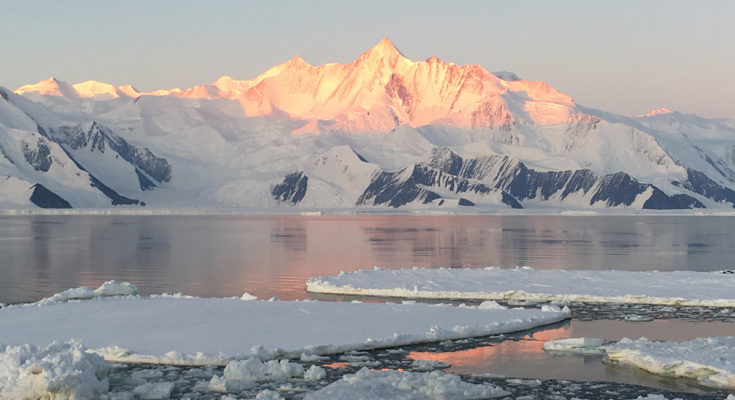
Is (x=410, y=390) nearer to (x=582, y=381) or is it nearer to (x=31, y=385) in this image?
(x=582, y=381)

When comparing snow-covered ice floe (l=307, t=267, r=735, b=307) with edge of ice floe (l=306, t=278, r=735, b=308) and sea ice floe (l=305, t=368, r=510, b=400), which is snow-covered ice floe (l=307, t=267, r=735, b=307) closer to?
edge of ice floe (l=306, t=278, r=735, b=308)

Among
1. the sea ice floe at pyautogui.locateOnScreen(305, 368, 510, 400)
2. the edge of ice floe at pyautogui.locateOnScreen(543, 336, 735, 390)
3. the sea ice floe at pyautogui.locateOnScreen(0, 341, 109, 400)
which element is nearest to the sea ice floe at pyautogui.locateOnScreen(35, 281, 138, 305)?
the sea ice floe at pyautogui.locateOnScreen(0, 341, 109, 400)

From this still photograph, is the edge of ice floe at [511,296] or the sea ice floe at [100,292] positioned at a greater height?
the sea ice floe at [100,292]

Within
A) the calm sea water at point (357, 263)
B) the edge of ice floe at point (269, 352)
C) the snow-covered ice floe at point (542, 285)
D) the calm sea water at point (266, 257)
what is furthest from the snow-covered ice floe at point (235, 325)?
the calm sea water at point (266, 257)

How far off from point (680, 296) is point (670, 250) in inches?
1501

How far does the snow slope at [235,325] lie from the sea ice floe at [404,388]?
12.9ft

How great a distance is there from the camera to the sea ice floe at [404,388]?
19.4 m

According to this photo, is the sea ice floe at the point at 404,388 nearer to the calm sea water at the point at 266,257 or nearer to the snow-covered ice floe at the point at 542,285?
the snow-covered ice floe at the point at 542,285

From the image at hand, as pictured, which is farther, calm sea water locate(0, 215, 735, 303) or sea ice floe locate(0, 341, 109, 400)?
calm sea water locate(0, 215, 735, 303)

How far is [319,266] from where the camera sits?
5538 cm

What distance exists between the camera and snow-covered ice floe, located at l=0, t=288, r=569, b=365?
2392cm

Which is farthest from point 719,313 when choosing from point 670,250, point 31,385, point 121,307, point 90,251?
point 90,251

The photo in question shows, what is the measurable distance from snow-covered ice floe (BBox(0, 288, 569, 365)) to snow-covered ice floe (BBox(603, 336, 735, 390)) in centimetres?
499

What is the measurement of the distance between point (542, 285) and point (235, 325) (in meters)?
16.8
